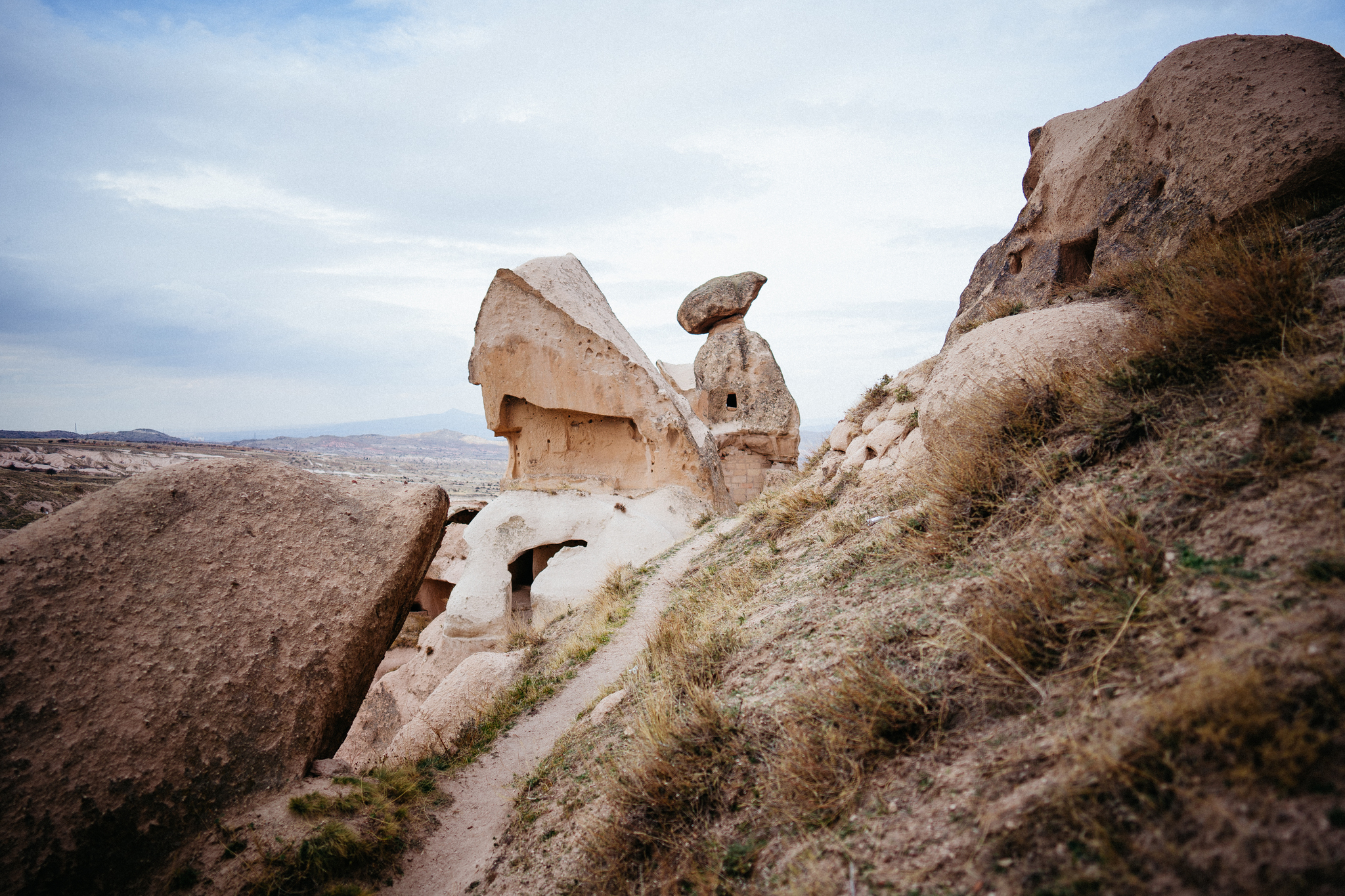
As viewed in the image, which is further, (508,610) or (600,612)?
(508,610)

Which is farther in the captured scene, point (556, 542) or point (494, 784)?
point (556, 542)

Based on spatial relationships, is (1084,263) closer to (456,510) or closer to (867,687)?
(867,687)

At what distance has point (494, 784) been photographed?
437cm

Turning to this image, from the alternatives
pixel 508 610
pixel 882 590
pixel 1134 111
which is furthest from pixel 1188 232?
pixel 508 610

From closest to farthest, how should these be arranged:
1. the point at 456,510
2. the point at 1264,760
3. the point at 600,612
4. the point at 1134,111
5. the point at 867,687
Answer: the point at 1264,760 < the point at 867,687 < the point at 1134,111 < the point at 600,612 < the point at 456,510

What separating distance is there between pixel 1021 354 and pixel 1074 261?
145 inches

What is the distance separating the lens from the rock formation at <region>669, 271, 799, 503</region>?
742 inches

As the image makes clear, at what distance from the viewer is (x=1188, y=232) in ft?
14.6

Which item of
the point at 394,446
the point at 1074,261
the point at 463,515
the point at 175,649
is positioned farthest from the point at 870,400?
the point at 394,446

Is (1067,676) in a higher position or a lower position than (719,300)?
lower

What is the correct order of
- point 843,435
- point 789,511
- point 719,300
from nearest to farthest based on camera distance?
point 789,511, point 843,435, point 719,300

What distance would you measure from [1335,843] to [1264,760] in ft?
0.56

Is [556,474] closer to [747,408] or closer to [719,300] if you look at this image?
[747,408]

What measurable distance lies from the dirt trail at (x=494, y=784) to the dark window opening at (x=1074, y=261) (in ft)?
19.4
